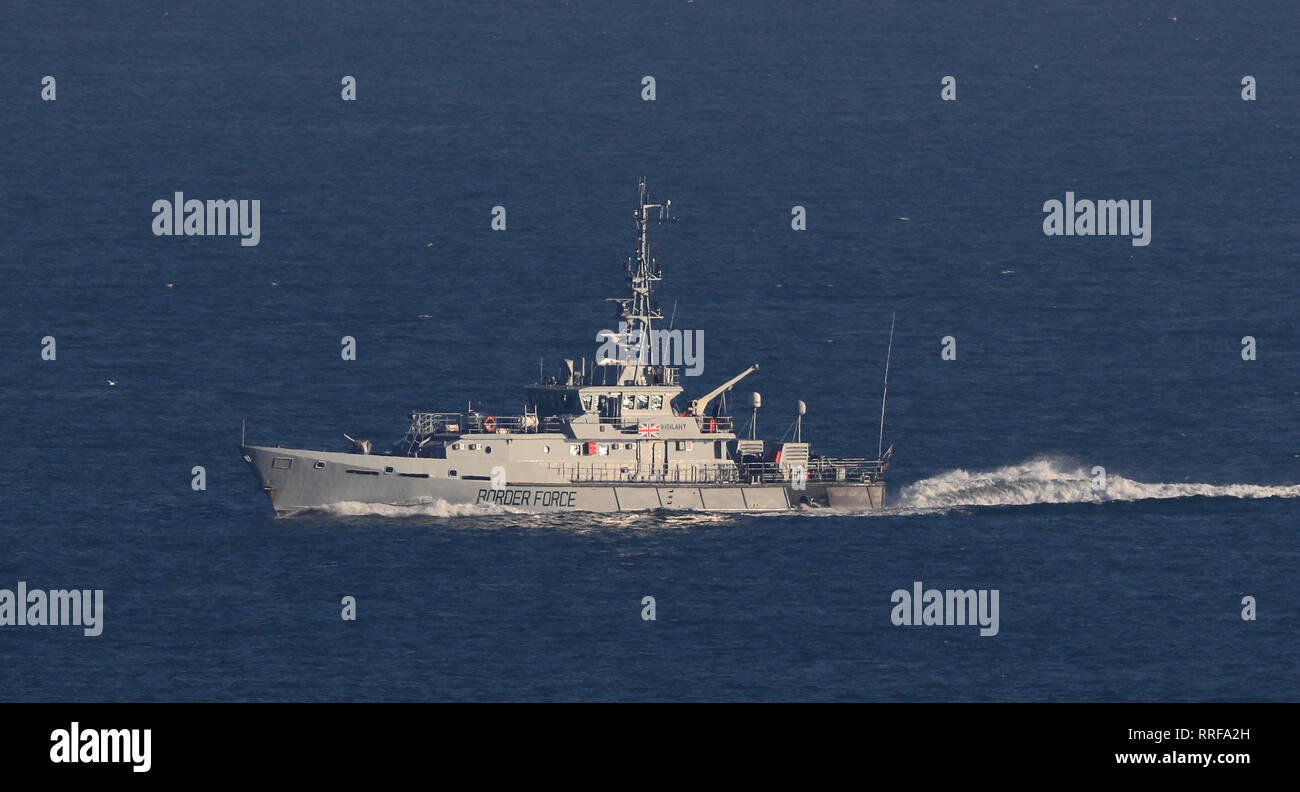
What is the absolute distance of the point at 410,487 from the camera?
115312 mm

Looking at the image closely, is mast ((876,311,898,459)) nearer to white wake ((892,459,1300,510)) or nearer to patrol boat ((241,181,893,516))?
white wake ((892,459,1300,510))

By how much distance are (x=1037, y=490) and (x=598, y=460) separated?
21.2 meters

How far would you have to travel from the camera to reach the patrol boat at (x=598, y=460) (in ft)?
378

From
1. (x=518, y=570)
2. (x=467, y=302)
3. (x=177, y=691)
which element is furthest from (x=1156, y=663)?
(x=467, y=302)

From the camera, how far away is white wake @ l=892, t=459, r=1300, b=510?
123 metres

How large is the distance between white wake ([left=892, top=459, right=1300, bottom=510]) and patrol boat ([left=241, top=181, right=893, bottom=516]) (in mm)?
4276

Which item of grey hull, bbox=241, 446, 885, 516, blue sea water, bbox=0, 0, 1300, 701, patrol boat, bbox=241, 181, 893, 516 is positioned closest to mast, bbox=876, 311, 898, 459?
blue sea water, bbox=0, 0, 1300, 701

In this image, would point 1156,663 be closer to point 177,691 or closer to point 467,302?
point 177,691

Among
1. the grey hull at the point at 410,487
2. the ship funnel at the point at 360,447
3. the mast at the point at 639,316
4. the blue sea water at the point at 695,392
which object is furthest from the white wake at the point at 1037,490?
the ship funnel at the point at 360,447

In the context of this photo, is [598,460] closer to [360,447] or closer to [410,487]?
[410,487]

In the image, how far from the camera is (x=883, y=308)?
545ft

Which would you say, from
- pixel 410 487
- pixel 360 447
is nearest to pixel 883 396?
pixel 410 487

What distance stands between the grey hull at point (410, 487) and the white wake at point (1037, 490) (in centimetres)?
1326
